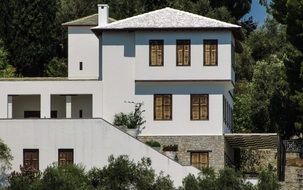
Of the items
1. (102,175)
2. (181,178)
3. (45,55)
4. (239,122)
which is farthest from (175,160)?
(45,55)

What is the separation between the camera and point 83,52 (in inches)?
3145

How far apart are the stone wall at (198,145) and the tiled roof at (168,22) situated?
20.0ft

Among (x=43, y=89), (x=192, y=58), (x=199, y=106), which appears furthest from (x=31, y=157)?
(x=192, y=58)

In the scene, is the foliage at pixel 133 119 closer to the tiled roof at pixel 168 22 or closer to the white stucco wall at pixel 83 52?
the tiled roof at pixel 168 22

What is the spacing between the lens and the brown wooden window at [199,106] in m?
69.4

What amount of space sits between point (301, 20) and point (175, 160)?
12304 mm

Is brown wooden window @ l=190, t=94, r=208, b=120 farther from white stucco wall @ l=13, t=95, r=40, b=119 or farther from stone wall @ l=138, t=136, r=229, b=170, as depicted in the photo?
white stucco wall @ l=13, t=95, r=40, b=119

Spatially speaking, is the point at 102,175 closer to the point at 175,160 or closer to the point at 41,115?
the point at 175,160

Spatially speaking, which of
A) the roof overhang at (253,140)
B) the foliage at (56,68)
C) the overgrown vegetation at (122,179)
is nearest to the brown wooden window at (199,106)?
the roof overhang at (253,140)

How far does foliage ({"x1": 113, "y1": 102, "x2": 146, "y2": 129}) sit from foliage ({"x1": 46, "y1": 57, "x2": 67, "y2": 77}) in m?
19.4

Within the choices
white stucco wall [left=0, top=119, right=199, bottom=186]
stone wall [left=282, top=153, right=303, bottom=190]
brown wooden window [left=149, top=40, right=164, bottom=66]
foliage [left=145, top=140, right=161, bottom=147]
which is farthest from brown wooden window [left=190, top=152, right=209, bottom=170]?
brown wooden window [left=149, top=40, right=164, bottom=66]

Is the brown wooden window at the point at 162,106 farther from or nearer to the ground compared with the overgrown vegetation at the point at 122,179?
farther from the ground

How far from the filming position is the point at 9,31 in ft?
300

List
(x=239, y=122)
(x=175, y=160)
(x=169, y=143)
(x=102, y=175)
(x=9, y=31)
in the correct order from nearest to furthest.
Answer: (x=102, y=175)
(x=175, y=160)
(x=169, y=143)
(x=239, y=122)
(x=9, y=31)
